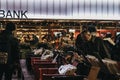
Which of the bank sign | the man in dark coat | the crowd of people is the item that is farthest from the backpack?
the bank sign

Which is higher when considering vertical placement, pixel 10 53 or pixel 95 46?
pixel 95 46

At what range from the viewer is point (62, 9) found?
18156 millimetres

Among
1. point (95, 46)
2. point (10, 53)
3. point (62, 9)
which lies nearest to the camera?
point (10, 53)

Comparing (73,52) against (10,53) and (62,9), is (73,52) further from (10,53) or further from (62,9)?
(62,9)

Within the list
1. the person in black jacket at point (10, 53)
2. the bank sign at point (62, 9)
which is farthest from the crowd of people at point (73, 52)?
the bank sign at point (62, 9)

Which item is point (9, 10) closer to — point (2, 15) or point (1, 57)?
point (2, 15)

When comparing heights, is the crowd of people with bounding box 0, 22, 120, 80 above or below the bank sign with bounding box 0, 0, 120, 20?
below

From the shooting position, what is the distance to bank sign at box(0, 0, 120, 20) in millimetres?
17734

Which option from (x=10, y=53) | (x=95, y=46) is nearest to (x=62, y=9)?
(x=95, y=46)

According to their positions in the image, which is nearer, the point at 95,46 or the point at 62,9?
the point at 95,46

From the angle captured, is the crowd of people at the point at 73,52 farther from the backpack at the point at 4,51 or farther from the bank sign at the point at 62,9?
the bank sign at the point at 62,9

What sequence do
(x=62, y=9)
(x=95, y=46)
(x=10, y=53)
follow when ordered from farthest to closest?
(x=62, y=9) < (x=95, y=46) < (x=10, y=53)

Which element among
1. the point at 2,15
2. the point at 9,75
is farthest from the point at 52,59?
the point at 2,15

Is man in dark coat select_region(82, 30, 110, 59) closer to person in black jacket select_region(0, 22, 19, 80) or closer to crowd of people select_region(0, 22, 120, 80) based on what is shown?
crowd of people select_region(0, 22, 120, 80)
